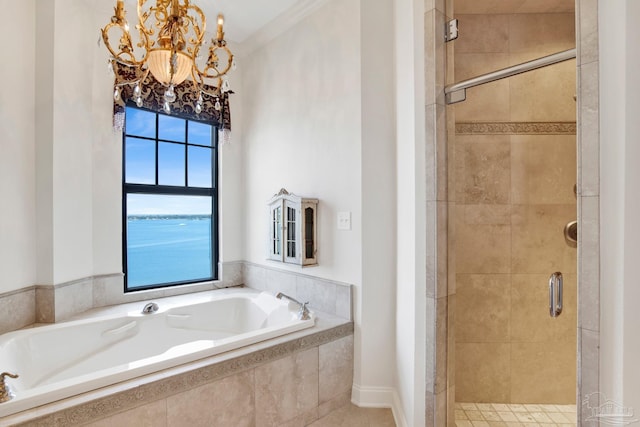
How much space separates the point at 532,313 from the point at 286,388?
1.62 metres

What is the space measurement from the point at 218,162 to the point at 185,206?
539mm

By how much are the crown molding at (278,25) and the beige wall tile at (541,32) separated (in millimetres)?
1314

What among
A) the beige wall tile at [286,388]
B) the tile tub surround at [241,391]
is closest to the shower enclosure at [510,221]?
the tile tub surround at [241,391]

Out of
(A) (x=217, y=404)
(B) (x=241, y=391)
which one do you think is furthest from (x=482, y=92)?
(A) (x=217, y=404)

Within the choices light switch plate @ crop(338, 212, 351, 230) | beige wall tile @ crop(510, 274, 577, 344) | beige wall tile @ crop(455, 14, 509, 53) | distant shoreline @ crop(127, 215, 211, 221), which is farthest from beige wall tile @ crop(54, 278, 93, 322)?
beige wall tile @ crop(455, 14, 509, 53)

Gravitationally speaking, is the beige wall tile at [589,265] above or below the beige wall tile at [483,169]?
below

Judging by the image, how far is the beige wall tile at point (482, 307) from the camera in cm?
223

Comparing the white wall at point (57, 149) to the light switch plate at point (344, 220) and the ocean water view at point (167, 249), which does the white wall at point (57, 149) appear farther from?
the light switch plate at point (344, 220)

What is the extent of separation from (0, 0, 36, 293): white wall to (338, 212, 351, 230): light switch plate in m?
2.02

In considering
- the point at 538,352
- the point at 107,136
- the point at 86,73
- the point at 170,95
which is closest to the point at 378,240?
the point at 538,352

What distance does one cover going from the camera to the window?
2.90m

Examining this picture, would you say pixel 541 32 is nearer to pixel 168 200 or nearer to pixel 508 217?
pixel 508 217

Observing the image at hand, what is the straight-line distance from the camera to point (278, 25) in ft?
9.47

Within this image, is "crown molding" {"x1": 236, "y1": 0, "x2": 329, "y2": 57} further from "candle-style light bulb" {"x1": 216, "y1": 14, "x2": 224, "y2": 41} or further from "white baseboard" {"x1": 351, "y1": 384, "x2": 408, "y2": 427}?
"white baseboard" {"x1": 351, "y1": 384, "x2": 408, "y2": 427}
